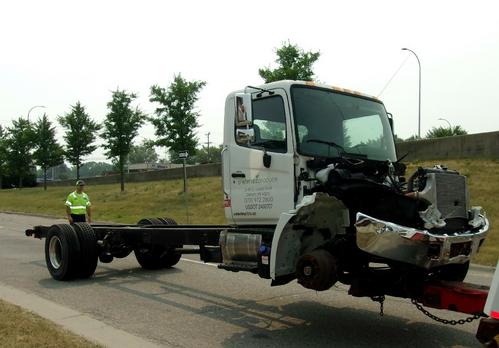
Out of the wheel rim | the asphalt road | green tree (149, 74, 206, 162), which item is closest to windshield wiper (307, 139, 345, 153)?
the asphalt road

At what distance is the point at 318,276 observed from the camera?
5.08 metres

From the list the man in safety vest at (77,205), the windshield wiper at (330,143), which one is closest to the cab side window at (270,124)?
the windshield wiper at (330,143)

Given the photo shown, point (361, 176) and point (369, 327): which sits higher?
point (361, 176)

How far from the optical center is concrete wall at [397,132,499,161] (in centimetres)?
2247

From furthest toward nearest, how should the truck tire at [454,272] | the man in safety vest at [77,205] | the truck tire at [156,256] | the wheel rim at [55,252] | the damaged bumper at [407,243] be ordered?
1. the man in safety vest at [77,205]
2. the truck tire at [156,256]
3. the wheel rim at [55,252]
4. the truck tire at [454,272]
5. the damaged bumper at [407,243]

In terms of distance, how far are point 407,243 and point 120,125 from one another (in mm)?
29707

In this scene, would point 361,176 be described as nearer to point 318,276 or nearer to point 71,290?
point 318,276

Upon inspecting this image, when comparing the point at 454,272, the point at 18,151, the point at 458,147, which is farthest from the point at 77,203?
the point at 18,151

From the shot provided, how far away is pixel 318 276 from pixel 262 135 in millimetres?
1910

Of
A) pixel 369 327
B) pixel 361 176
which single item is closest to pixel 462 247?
pixel 361 176

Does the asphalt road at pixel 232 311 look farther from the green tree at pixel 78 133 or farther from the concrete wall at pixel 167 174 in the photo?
the green tree at pixel 78 133

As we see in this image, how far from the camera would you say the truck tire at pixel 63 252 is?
885cm

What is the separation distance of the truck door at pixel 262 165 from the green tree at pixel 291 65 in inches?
626

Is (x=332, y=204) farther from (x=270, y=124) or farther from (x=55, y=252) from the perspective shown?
(x=55, y=252)
